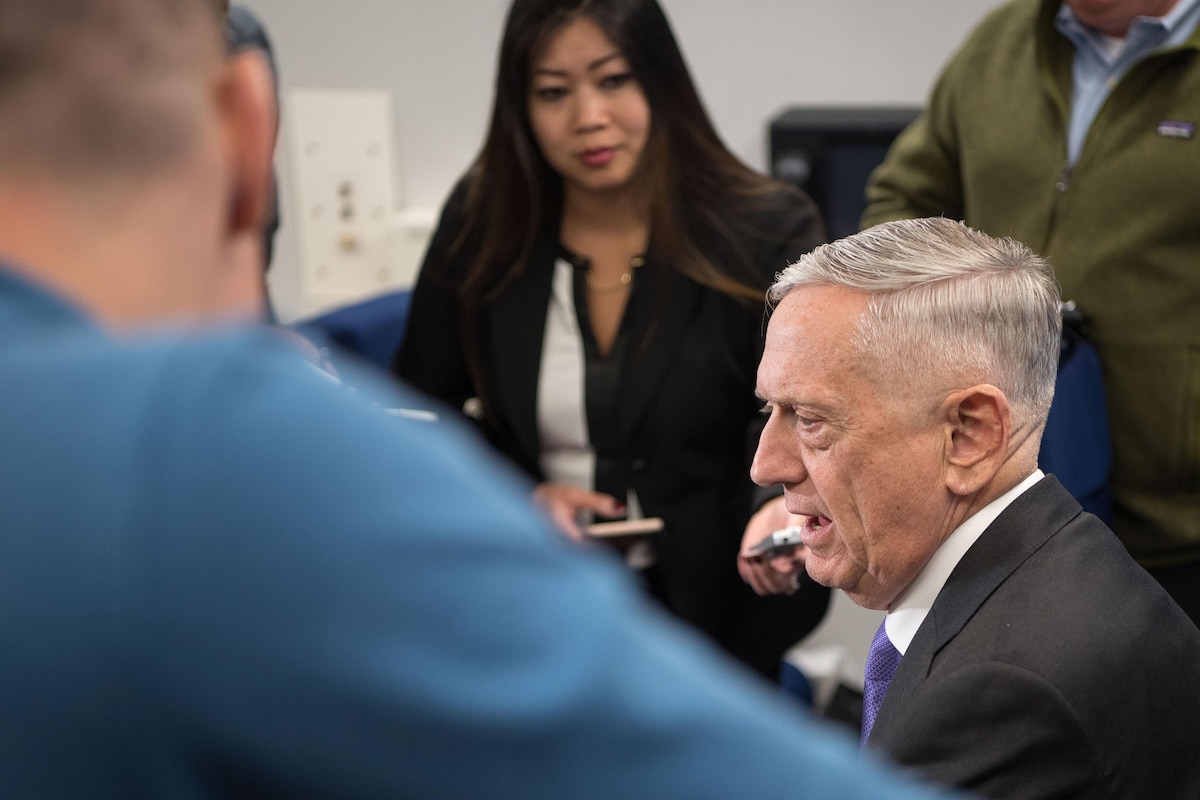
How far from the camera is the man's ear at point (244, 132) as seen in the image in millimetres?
493

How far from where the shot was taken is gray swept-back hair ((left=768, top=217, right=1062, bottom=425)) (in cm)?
127

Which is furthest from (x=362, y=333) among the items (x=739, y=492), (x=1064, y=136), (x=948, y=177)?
(x=1064, y=136)

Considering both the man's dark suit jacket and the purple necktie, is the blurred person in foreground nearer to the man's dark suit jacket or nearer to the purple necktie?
the man's dark suit jacket

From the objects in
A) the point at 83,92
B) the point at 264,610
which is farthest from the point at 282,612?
the point at 83,92

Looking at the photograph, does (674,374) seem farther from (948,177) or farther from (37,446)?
(37,446)

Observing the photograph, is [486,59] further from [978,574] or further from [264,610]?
[264,610]

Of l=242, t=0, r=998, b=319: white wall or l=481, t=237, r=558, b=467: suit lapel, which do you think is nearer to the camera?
l=481, t=237, r=558, b=467: suit lapel

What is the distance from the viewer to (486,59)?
11.5 feet

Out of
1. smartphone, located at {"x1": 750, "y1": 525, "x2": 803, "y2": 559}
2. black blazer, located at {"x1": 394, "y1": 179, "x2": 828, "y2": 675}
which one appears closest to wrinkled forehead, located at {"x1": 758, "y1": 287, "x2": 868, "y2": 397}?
smartphone, located at {"x1": 750, "y1": 525, "x2": 803, "y2": 559}

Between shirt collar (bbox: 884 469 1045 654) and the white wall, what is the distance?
2301 millimetres

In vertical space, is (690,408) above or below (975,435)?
below

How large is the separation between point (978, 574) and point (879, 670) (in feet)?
0.57

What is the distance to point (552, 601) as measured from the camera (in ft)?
1.33

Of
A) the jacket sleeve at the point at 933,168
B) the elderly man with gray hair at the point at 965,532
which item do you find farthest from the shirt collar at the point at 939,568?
the jacket sleeve at the point at 933,168
